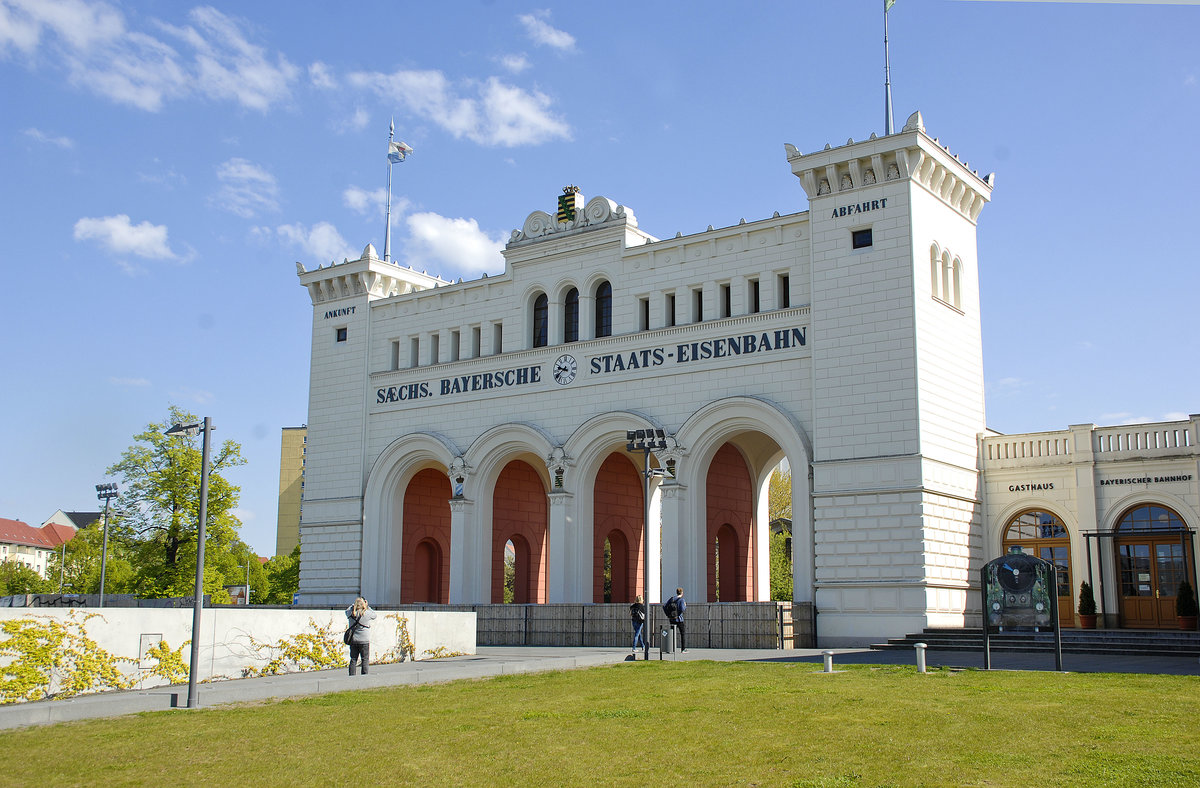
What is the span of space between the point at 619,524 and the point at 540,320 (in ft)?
25.6

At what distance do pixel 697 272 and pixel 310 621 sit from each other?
1721 cm

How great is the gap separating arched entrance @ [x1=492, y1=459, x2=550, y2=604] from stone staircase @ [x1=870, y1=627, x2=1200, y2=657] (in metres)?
16.8

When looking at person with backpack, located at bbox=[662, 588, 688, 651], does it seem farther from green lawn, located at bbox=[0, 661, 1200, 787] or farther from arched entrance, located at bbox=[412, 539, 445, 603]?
arched entrance, located at bbox=[412, 539, 445, 603]

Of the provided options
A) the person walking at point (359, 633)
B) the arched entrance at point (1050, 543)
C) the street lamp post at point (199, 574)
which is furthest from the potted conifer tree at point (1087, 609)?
the street lamp post at point (199, 574)

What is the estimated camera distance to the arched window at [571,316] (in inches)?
1505

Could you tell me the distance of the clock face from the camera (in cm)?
3700

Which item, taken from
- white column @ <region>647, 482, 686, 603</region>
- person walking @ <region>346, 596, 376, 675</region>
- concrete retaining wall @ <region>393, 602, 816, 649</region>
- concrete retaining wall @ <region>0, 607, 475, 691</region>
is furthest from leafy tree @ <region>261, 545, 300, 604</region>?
person walking @ <region>346, 596, 376, 675</region>

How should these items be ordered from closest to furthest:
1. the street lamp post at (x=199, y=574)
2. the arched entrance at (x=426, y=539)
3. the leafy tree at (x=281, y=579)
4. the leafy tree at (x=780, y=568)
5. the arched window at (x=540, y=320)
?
the street lamp post at (x=199, y=574), the arched window at (x=540, y=320), the arched entrance at (x=426, y=539), the leafy tree at (x=780, y=568), the leafy tree at (x=281, y=579)

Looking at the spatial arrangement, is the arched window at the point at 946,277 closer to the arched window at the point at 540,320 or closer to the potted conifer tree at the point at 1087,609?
the potted conifer tree at the point at 1087,609

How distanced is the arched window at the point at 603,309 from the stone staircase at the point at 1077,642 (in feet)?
44.8

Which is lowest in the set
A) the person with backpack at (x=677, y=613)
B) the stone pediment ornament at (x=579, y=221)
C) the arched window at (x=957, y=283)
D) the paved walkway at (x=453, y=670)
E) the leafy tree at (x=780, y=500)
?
the paved walkway at (x=453, y=670)

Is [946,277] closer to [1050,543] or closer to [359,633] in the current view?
[1050,543]

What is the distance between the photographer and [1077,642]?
26406mm

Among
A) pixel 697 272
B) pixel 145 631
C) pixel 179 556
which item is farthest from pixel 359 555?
pixel 145 631
